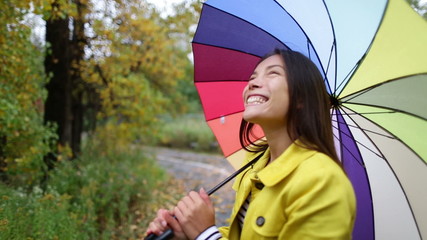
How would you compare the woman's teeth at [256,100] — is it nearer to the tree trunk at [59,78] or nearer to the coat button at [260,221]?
the coat button at [260,221]

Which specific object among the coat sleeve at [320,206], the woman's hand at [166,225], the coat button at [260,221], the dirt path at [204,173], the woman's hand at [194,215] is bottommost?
the dirt path at [204,173]

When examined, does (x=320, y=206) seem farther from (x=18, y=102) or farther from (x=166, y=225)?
(x=18, y=102)

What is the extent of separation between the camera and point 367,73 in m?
1.93

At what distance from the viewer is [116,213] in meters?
6.06

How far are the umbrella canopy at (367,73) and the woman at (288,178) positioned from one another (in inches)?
16.3

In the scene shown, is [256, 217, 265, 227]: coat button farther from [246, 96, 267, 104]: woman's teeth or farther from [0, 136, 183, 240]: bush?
[0, 136, 183, 240]: bush

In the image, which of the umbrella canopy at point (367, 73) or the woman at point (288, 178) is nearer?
the woman at point (288, 178)

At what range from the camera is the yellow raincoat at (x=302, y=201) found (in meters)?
1.32

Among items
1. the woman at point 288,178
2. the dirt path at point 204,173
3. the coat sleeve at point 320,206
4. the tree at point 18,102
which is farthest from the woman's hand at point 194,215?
the dirt path at point 204,173

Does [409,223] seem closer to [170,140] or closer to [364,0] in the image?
[364,0]

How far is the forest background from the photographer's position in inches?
158

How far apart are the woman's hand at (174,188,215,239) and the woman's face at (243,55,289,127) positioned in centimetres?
46

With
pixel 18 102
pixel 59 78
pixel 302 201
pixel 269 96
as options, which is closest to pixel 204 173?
pixel 59 78

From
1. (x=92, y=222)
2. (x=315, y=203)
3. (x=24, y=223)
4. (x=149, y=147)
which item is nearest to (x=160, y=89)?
(x=149, y=147)
